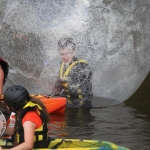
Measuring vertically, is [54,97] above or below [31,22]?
below

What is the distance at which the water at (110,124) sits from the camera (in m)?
8.97

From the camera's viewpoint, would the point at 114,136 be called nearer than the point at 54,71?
Yes

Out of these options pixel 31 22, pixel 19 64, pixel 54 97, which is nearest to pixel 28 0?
pixel 31 22

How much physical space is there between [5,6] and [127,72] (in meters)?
2.77

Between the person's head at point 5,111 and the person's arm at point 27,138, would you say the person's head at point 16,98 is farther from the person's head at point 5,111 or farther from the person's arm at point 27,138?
the person's head at point 5,111

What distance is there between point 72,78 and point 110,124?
1748 mm

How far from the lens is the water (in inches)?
353

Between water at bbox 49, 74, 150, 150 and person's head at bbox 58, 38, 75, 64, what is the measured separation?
3.28 feet

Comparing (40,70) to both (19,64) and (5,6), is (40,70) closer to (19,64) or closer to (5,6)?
(19,64)

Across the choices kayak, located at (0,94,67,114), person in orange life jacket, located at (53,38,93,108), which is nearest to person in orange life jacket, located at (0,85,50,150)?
kayak, located at (0,94,67,114)

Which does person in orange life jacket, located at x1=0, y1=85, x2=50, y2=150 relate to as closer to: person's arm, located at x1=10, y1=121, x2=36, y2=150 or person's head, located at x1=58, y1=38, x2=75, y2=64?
person's arm, located at x1=10, y1=121, x2=36, y2=150

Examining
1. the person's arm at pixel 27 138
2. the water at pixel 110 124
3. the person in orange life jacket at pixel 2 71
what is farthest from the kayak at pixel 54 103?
the person's arm at pixel 27 138

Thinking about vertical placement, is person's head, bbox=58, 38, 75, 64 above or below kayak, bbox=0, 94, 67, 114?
above

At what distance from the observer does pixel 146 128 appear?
9.77 m
